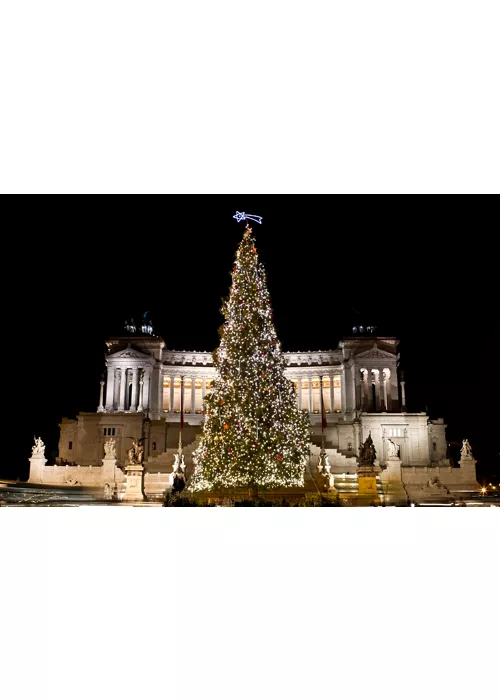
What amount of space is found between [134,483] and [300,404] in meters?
38.1

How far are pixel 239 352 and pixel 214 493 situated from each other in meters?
6.24

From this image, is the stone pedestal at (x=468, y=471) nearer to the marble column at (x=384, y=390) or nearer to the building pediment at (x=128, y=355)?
the marble column at (x=384, y=390)

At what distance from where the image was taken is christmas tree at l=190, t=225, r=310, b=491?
92.8 feet

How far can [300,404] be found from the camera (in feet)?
224

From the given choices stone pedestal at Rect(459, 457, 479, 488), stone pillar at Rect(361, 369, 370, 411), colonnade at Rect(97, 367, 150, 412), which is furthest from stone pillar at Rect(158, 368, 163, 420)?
stone pedestal at Rect(459, 457, 479, 488)

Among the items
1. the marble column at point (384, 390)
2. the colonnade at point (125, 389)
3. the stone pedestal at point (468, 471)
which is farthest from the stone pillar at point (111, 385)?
the stone pedestal at point (468, 471)

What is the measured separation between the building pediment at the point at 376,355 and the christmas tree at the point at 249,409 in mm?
34834

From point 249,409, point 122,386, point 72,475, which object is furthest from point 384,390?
point 249,409

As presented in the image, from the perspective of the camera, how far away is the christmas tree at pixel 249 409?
2828cm

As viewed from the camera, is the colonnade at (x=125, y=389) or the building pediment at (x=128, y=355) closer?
the colonnade at (x=125, y=389)
